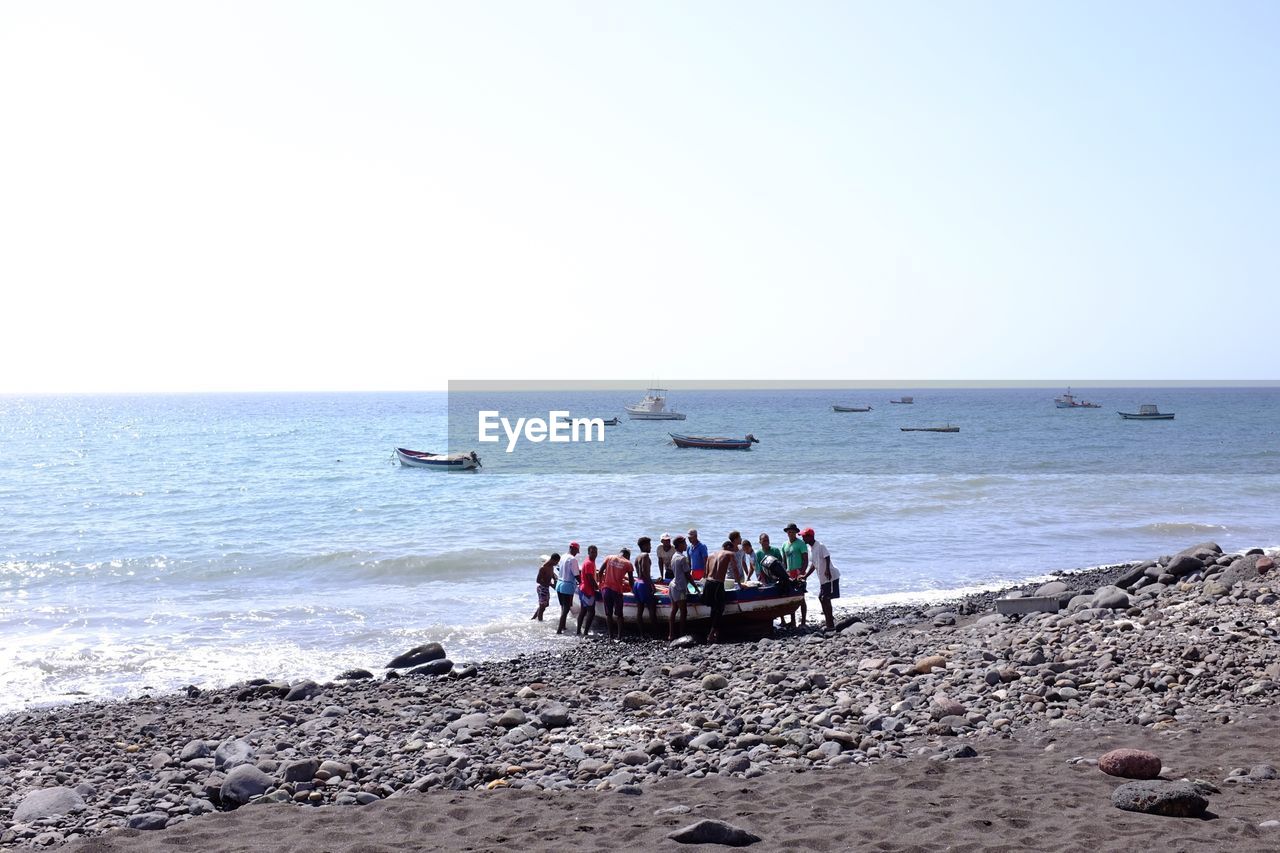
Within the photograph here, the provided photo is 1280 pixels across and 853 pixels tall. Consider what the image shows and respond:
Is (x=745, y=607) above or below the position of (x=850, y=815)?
below

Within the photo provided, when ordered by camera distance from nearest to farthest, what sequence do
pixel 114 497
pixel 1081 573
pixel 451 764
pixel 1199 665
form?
pixel 451 764, pixel 1199 665, pixel 1081 573, pixel 114 497

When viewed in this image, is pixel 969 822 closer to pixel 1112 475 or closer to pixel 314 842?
pixel 314 842

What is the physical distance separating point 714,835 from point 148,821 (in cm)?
413

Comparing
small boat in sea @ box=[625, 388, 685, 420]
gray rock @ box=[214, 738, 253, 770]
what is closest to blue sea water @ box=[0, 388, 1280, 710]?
gray rock @ box=[214, 738, 253, 770]

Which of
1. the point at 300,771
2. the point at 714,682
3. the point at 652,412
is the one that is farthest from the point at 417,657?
the point at 652,412

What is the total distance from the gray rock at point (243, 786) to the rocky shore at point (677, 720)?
0.6 inches

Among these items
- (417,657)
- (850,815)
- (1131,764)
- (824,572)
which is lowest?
(417,657)

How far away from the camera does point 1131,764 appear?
296 inches

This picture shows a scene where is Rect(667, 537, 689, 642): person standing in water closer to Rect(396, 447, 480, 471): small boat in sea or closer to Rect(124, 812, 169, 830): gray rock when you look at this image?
Rect(124, 812, 169, 830): gray rock

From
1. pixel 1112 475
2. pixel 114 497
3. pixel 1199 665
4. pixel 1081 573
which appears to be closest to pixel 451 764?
pixel 1199 665

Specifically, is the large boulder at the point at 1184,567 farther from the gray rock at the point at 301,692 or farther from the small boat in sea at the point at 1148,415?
the small boat in sea at the point at 1148,415

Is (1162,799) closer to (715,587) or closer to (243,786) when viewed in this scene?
(243,786)

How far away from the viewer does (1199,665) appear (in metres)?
10.3

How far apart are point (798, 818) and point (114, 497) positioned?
41419 mm
